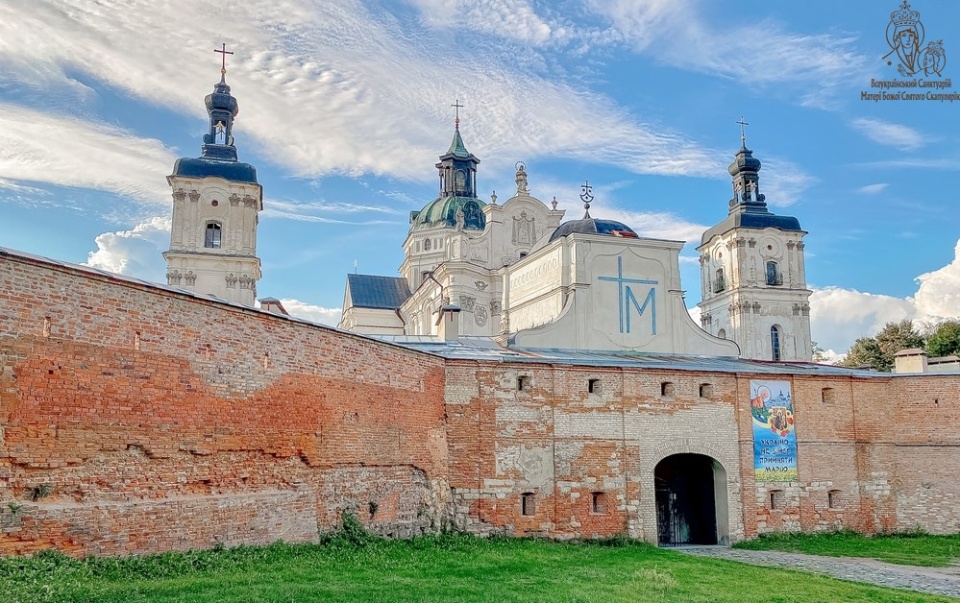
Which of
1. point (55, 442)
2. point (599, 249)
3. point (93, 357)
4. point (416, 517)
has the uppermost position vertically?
point (599, 249)

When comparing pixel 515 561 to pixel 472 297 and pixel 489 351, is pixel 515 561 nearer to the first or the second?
pixel 489 351

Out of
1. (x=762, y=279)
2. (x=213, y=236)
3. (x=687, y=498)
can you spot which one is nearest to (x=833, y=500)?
(x=687, y=498)

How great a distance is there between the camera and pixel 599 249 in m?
27.1

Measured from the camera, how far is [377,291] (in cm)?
5109

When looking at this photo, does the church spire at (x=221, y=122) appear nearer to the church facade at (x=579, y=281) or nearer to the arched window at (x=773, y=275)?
the church facade at (x=579, y=281)

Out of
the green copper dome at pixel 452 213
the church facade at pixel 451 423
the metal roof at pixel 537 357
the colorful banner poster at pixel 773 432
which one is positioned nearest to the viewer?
the church facade at pixel 451 423

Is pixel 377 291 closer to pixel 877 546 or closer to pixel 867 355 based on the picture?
pixel 867 355

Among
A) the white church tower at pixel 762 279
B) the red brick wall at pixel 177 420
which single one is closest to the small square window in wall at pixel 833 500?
the red brick wall at pixel 177 420

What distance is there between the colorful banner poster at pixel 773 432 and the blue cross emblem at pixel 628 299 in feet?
24.8

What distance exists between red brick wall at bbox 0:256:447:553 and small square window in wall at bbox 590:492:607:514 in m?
4.38

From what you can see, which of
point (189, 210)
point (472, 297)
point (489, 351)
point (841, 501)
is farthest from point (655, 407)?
point (189, 210)

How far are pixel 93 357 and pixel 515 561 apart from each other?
747 cm

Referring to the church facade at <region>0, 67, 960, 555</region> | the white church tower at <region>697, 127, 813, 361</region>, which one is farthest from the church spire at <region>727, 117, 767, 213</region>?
the church facade at <region>0, 67, 960, 555</region>

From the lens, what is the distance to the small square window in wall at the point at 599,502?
17.4m
